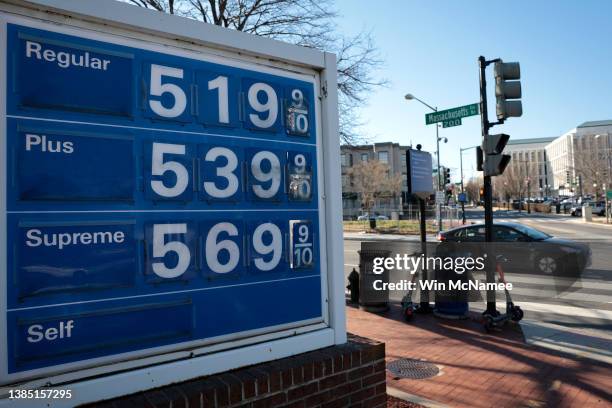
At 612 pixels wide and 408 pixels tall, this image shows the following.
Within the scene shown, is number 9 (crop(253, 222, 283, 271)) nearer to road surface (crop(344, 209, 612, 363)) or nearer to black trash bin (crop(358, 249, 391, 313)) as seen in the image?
road surface (crop(344, 209, 612, 363))

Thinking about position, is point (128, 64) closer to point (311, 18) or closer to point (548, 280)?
point (311, 18)

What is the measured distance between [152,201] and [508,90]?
7.24 m

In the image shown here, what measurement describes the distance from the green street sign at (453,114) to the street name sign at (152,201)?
26.7 feet

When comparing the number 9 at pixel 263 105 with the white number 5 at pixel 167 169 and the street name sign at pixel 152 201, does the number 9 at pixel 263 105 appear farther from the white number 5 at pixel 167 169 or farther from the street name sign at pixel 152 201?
the white number 5 at pixel 167 169

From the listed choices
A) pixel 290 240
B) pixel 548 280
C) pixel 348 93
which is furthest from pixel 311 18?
pixel 290 240

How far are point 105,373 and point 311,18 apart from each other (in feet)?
37.4

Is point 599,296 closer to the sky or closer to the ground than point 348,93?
closer to the ground

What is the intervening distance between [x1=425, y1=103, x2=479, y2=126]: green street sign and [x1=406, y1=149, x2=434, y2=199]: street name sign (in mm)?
1604

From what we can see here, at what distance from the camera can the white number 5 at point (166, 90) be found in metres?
2.53

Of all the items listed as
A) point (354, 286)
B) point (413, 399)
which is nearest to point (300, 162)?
point (413, 399)

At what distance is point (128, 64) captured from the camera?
2447 millimetres

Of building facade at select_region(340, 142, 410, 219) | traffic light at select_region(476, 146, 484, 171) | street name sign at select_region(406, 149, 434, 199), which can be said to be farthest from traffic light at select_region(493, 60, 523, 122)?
building facade at select_region(340, 142, 410, 219)

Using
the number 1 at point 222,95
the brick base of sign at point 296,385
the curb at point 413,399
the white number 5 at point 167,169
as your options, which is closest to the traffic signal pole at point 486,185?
the curb at point 413,399

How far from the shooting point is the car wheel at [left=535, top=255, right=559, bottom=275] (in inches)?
493
